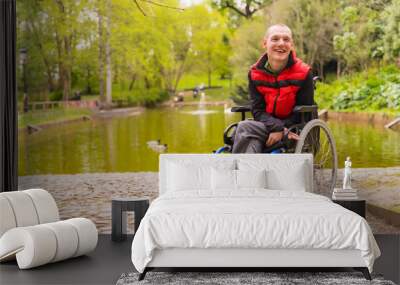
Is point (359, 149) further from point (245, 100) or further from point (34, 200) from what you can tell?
point (34, 200)

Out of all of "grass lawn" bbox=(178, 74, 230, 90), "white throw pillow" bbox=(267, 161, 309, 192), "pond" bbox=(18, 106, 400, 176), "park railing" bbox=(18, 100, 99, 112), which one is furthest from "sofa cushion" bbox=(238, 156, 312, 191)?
"park railing" bbox=(18, 100, 99, 112)

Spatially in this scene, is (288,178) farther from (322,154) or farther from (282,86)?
(282,86)

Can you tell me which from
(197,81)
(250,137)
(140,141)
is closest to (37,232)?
(250,137)

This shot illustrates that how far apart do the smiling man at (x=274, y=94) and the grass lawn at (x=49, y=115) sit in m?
1.83

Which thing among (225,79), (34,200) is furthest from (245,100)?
(34,200)

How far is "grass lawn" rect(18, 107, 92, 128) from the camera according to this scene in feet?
23.5

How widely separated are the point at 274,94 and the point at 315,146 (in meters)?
0.62

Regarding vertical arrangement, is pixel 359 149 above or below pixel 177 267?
above

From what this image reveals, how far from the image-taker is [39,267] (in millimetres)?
5070

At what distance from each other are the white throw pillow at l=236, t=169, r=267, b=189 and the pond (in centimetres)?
133

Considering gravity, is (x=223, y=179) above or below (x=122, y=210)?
above

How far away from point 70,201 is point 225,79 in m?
1.95

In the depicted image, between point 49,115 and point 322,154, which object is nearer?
point 322,154

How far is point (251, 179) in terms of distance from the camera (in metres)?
5.73
